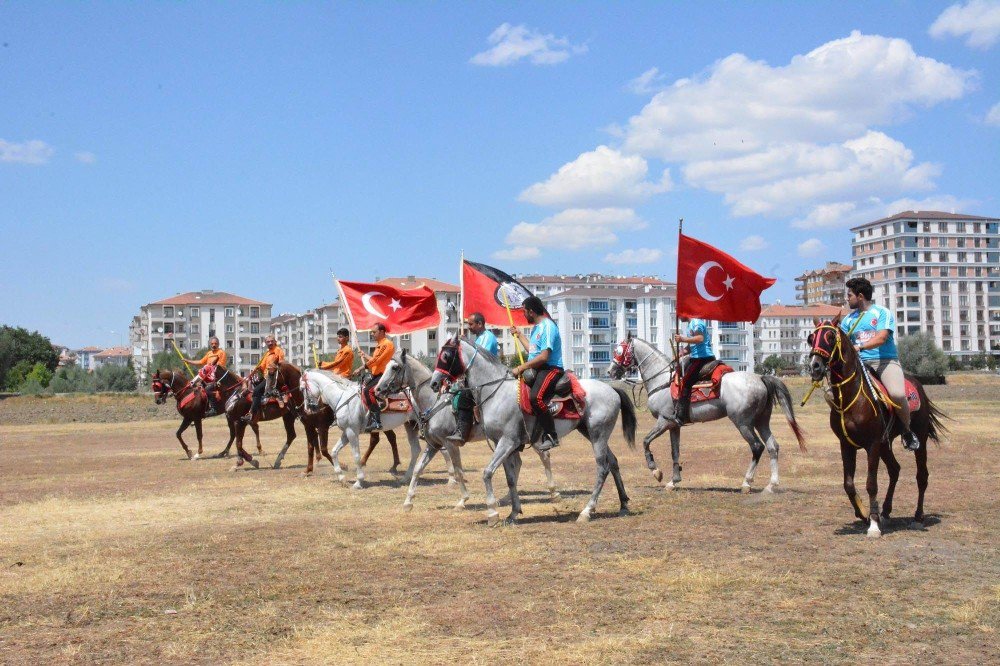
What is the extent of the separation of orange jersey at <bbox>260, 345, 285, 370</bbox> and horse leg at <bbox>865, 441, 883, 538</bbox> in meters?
14.1

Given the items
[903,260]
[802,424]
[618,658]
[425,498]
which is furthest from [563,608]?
[903,260]

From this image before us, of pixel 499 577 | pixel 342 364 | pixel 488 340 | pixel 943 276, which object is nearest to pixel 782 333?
pixel 943 276

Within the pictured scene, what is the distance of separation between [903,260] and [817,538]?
552ft

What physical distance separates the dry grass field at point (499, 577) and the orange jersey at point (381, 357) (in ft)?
7.38

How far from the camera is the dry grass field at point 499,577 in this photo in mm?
7227

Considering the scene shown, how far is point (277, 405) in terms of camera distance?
22984 mm

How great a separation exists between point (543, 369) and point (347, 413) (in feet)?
22.0

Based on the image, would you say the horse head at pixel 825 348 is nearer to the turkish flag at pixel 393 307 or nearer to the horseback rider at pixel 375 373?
the horseback rider at pixel 375 373

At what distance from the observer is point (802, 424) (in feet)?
118

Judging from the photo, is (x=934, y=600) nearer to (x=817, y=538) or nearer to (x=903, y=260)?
(x=817, y=538)

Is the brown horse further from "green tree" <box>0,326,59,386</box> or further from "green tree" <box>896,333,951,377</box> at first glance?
"green tree" <box>0,326,59,386</box>

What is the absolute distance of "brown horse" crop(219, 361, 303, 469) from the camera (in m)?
21.5

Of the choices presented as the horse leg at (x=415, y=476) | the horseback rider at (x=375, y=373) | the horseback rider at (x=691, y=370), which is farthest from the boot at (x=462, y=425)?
the horseback rider at (x=691, y=370)


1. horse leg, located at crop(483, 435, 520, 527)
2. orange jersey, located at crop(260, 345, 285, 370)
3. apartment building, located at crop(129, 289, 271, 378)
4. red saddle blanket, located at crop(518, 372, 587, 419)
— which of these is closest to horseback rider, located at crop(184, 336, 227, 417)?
orange jersey, located at crop(260, 345, 285, 370)
